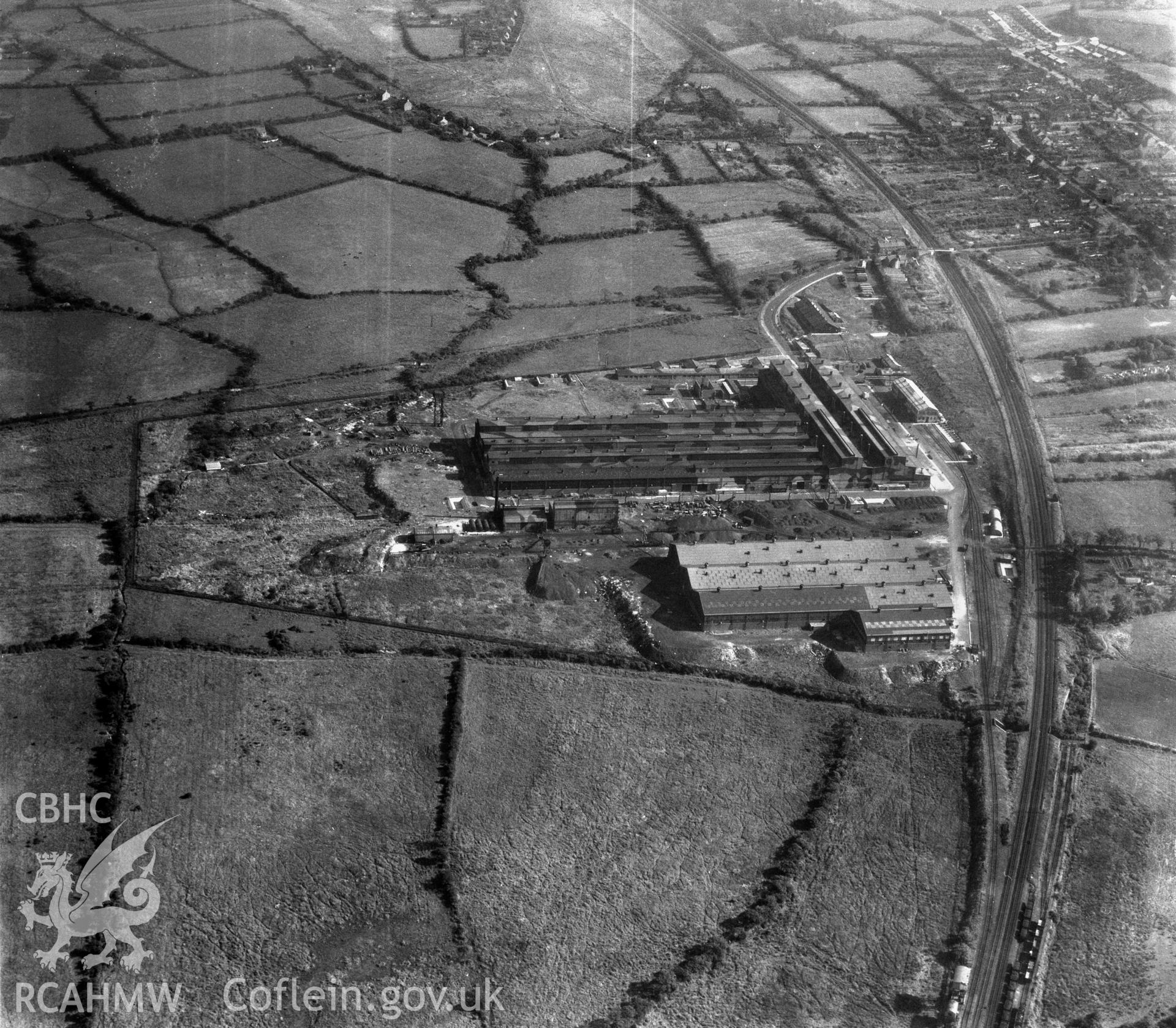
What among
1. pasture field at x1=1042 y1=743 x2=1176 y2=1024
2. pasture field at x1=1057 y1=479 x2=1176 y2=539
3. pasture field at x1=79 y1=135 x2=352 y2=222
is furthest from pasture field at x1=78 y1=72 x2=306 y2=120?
pasture field at x1=1042 y1=743 x2=1176 y2=1024

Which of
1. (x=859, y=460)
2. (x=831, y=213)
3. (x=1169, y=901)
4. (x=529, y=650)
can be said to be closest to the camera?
(x=1169, y=901)

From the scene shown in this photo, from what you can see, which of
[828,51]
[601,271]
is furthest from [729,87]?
[601,271]

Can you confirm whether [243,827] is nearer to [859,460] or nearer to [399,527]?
[399,527]

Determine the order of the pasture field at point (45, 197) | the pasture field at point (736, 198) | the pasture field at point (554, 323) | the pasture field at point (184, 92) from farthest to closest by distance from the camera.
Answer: the pasture field at point (184, 92)
the pasture field at point (736, 198)
the pasture field at point (45, 197)
the pasture field at point (554, 323)

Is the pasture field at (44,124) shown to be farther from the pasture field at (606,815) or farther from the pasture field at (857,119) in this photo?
the pasture field at (606,815)

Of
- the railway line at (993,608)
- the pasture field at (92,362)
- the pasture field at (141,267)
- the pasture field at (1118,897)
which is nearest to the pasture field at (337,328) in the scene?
the pasture field at (92,362)

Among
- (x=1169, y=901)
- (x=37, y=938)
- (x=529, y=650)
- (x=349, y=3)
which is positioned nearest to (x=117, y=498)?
(x=529, y=650)

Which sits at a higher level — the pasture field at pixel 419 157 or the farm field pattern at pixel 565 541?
the farm field pattern at pixel 565 541
